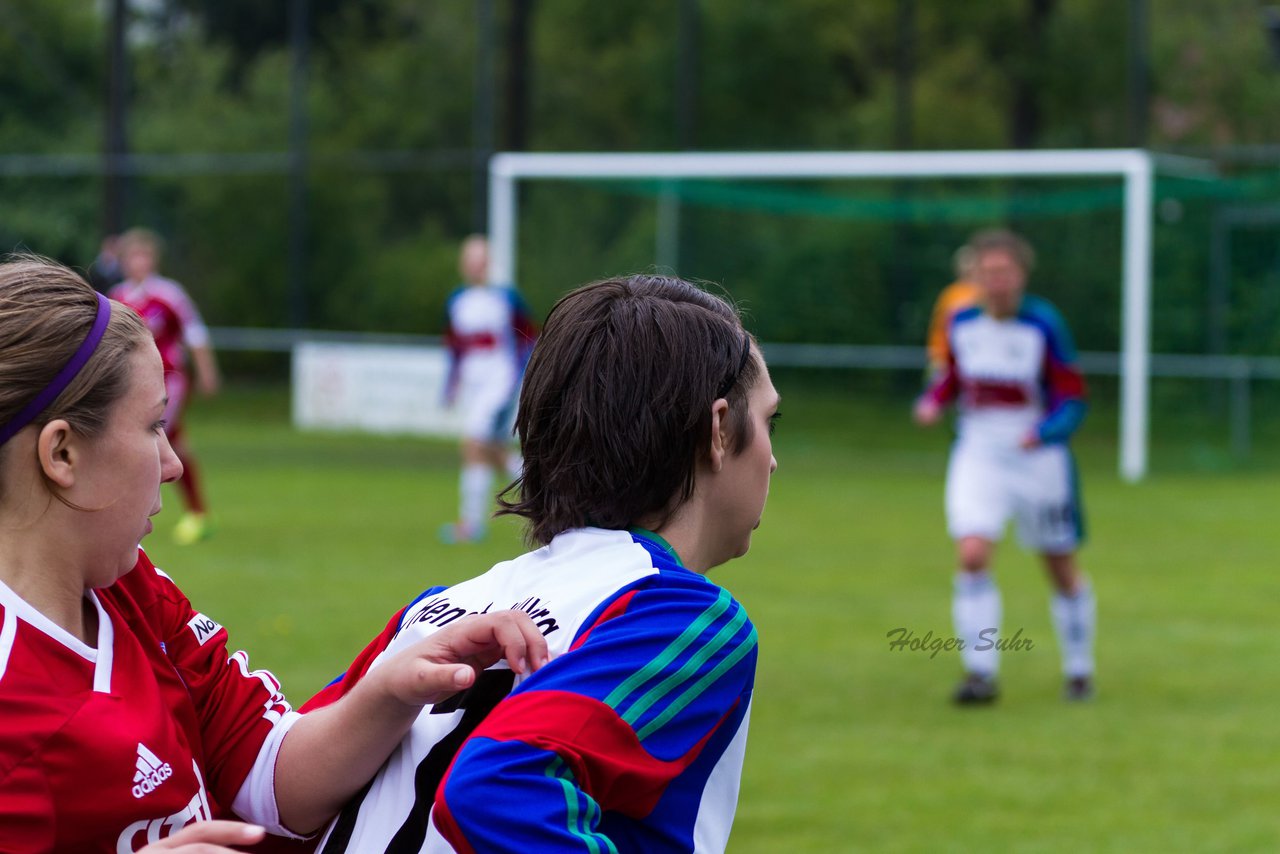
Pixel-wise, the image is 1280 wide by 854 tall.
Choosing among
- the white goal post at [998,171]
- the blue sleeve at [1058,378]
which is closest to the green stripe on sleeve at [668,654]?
the blue sleeve at [1058,378]

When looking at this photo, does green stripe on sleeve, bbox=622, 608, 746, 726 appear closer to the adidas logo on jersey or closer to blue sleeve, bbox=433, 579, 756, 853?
blue sleeve, bbox=433, 579, 756, 853

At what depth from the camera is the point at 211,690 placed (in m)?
2.06

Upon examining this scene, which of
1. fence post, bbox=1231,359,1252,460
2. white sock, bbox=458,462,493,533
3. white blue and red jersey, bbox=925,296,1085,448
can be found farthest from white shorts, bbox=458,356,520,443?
fence post, bbox=1231,359,1252,460

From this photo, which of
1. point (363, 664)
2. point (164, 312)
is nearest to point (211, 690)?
point (363, 664)

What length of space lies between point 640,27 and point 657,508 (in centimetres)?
2553

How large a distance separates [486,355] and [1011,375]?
6609 mm

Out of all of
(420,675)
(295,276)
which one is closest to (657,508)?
(420,675)

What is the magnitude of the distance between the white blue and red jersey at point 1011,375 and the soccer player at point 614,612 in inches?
233

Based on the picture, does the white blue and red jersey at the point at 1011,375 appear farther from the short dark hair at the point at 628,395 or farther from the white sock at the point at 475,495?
the short dark hair at the point at 628,395

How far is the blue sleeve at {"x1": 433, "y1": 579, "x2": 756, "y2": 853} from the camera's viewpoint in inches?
61.9

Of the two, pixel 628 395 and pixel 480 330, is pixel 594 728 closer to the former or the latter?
pixel 628 395

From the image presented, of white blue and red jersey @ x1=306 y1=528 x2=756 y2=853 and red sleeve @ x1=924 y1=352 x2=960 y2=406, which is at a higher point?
white blue and red jersey @ x1=306 y1=528 x2=756 y2=853

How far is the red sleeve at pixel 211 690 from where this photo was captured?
203 centimetres

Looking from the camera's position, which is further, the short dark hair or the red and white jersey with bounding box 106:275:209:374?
the red and white jersey with bounding box 106:275:209:374
